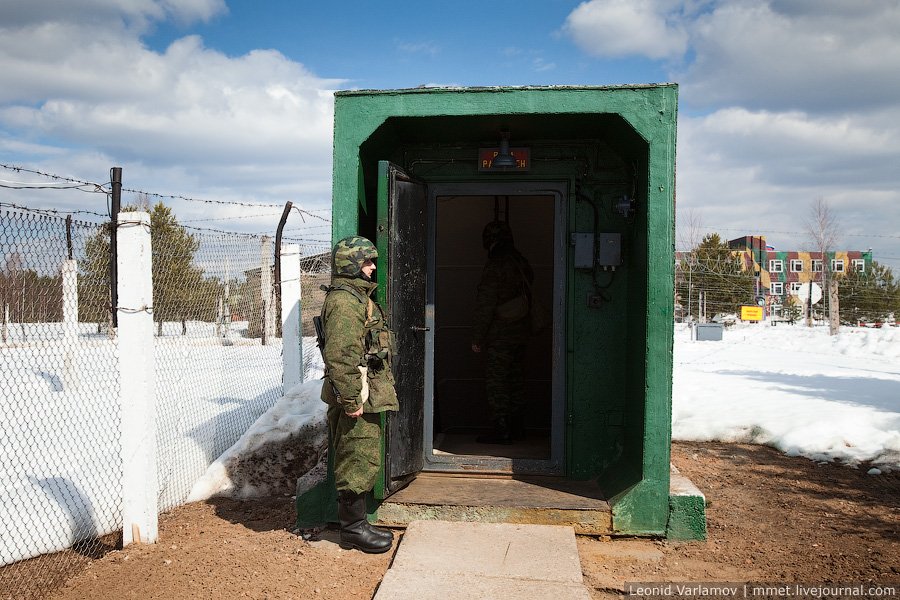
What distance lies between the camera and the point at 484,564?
4113mm

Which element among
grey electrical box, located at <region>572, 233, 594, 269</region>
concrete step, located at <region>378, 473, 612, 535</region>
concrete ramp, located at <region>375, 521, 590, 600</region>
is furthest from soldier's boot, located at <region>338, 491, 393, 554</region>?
grey electrical box, located at <region>572, 233, 594, 269</region>

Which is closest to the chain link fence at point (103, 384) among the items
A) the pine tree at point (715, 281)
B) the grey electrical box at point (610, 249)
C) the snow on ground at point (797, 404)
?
the grey electrical box at point (610, 249)

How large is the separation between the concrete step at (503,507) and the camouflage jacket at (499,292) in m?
1.85

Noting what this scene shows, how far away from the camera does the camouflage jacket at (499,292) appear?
662 cm

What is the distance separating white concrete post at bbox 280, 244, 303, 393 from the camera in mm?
6539

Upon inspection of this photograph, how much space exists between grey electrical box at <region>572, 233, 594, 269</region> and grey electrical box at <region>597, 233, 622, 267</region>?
2.5 inches

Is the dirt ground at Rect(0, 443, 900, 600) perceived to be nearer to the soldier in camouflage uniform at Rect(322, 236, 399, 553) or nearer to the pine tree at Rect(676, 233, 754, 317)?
the soldier in camouflage uniform at Rect(322, 236, 399, 553)

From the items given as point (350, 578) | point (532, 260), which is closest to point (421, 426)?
point (350, 578)

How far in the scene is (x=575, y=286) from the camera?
17.9 feet

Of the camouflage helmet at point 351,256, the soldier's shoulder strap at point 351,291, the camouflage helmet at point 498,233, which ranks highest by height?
the camouflage helmet at point 498,233

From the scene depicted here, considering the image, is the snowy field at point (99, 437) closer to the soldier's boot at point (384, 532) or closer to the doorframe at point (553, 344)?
the soldier's boot at point (384, 532)

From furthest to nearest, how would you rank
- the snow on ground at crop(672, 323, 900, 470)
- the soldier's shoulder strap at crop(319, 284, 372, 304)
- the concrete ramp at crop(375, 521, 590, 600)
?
the snow on ground at crop(672, 323, 900, 470), the soldier's shoulder strap at crop(319, 284, 372, 304), the concrete ramp at crop(375, 521, 590, 600)

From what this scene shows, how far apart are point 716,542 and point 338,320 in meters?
2.80

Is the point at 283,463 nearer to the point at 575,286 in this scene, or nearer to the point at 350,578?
the point at 350,578
